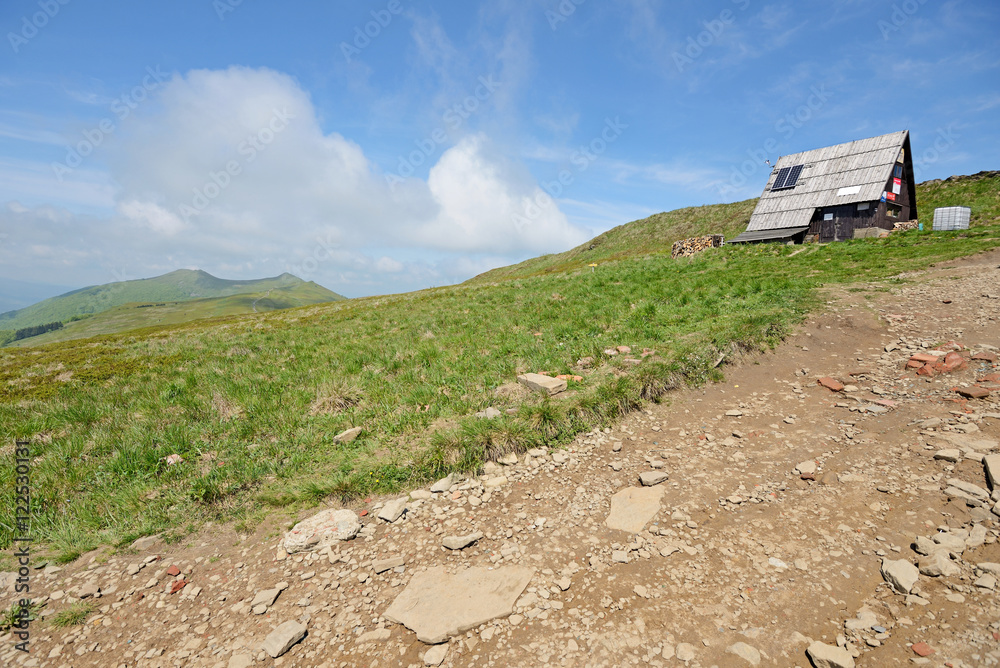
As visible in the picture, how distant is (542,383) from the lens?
8.80 metres

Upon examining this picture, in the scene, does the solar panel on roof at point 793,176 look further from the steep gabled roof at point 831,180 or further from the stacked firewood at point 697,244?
the stacked firewood at point 697,244

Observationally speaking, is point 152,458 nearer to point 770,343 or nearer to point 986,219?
point 770,343

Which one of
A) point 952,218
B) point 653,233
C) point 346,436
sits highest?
point 653,233

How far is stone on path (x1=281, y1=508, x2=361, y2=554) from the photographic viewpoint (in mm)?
5418

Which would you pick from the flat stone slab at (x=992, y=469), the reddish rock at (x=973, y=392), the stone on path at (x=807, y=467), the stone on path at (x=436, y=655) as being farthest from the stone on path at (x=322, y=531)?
the reddish rock at (x=973, y=392)

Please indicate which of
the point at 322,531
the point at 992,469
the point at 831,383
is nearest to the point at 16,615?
the point at 322,531

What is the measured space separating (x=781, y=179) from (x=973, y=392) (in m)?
40.9

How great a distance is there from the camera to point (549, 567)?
480cm

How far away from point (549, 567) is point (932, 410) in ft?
22.8

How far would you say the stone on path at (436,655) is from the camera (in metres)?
3.82

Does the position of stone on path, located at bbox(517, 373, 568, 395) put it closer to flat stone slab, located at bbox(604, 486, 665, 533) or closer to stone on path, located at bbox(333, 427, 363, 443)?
flat stone slab, located at bbox(604, 486, 665, 533)

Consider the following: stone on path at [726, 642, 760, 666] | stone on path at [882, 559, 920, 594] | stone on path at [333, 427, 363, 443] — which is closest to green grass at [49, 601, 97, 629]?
stone on path at [333, 427, 363, 443]

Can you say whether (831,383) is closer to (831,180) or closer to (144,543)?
(144,543)

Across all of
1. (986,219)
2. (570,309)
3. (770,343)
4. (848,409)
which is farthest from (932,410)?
(986,219)
